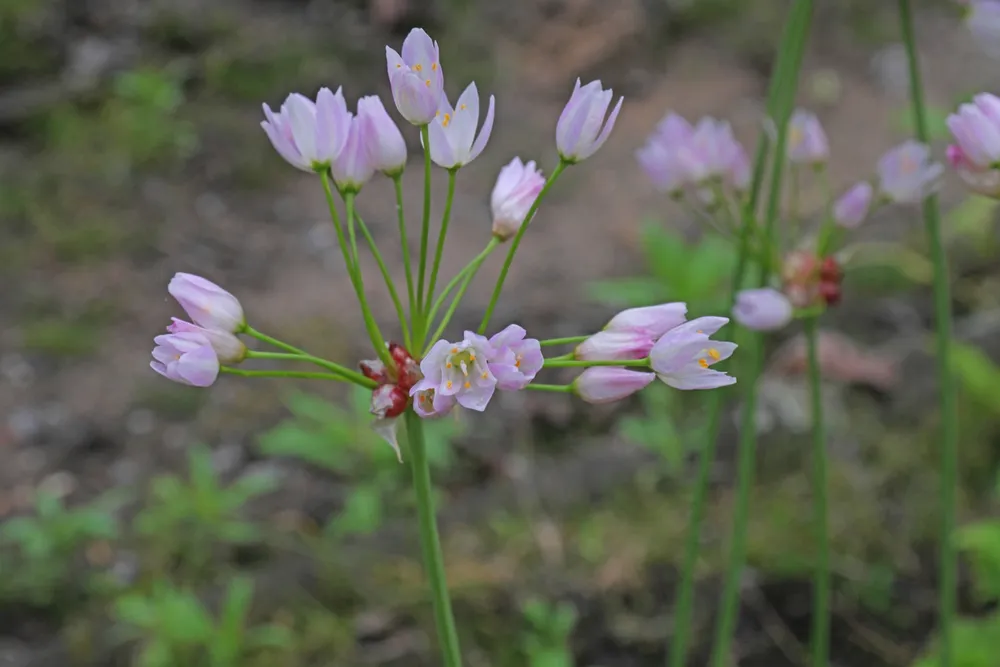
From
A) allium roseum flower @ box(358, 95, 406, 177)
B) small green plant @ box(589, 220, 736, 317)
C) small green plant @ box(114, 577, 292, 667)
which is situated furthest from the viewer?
small green plant @ box(589, 220, 736, 317)

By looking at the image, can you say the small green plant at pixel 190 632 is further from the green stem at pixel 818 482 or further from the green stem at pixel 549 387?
the green stem at pixel 549 387

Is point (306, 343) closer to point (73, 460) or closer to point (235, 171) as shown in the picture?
point (73, 460)

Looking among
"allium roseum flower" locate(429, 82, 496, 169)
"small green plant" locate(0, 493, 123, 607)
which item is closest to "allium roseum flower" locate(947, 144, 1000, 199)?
"allium roseum flower" locate(429, 82, 496, 169)

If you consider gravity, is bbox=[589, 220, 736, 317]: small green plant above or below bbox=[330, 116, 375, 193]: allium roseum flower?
above

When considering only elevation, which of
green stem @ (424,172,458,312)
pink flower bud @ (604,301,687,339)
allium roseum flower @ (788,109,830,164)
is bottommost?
pink flower bud @ (604,301,687,339)

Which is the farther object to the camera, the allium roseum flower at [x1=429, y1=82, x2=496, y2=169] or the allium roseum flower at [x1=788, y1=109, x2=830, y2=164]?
the allium roseum flower at [x1=788, y1=109, x2=830, y2=164]

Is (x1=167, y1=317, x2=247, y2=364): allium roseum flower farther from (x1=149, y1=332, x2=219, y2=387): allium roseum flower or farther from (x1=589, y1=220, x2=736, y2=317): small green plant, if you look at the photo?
(x1=589, y1=220, x2=736, y2=317): small green plant
